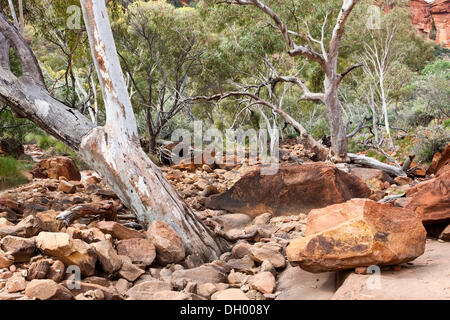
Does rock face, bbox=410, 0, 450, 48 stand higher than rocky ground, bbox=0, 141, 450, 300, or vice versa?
rock face, bbox=410, 0, 450, 48

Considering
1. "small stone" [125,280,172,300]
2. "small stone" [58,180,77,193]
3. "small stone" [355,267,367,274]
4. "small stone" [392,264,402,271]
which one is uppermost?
"small stone" [58,180,77,193]

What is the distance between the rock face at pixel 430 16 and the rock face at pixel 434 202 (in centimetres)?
5261

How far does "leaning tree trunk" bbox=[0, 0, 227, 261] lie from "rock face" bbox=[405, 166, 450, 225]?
2036 millimetres

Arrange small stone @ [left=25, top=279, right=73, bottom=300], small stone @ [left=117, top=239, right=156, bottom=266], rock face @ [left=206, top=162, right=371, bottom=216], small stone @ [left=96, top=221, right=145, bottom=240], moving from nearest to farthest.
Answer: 1. small stone @ [left=25, top=279, right=73, bottom=300]
2. small stone @ [left=117, top=239, right=156, bottom=266]
3. small stone @ [left=96, top=221, right=145, bottom=240]
4. rock face @ [left=206, top=162, right=371, bottom=216]

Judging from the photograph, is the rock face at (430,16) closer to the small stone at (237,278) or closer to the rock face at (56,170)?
the rock face at (56,170)

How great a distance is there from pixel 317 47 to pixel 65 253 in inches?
540

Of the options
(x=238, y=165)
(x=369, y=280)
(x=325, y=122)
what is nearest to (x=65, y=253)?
(x=369, y=280)

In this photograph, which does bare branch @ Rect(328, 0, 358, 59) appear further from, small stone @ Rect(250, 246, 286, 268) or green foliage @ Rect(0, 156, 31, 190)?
green foliage @ Rect(0, 156, 31, 190)

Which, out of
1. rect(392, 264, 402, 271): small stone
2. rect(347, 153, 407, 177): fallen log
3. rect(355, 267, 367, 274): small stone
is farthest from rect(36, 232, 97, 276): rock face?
rect(347, 153, 407, 177): fallen log

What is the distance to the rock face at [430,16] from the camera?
156 feet

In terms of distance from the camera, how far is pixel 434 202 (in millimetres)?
3367

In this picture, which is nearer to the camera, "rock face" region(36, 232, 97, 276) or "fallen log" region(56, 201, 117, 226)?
"rock face" region(36, 232, 97, 276)

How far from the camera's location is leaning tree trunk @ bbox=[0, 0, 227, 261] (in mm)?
3797
